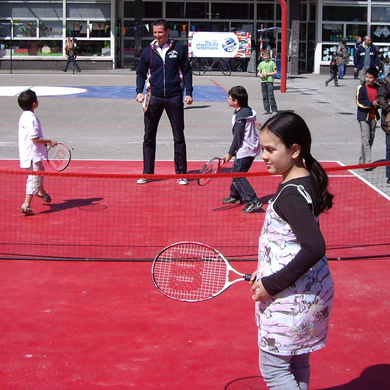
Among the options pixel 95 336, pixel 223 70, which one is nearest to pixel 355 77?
pixel 223 70

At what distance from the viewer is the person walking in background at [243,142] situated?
872 centimetres

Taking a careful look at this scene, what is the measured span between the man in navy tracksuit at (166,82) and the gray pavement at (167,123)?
8.67 ft

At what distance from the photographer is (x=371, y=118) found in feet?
37.9

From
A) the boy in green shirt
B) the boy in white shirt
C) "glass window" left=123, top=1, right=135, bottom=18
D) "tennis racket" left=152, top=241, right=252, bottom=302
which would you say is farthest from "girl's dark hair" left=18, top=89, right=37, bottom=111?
"glass window" left=123, top=1, right=135, bottom=18

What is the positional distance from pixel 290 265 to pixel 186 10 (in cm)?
3494

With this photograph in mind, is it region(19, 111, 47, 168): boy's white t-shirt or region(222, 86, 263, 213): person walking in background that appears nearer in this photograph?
region(19, 111, 47, 168): boy's white t-shirt

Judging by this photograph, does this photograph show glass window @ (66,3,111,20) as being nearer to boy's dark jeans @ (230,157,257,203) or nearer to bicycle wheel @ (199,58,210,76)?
bicycle wheel @ (199,58,210,76)

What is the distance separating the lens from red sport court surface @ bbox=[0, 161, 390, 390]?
4.51 m

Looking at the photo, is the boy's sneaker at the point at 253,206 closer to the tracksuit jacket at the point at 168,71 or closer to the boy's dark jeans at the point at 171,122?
the boy's dark jeans at the point at 171,122

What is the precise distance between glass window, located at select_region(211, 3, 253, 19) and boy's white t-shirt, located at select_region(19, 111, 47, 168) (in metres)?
29.7

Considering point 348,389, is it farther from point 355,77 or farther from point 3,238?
point 355,77

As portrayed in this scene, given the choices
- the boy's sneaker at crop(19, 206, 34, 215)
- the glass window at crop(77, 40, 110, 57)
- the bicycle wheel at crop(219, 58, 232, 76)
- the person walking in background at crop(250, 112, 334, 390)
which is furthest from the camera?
the glass window at crop(77, 40, 110, 57)

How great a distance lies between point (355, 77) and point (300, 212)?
30.3 metres

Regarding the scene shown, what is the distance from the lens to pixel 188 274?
457cm
